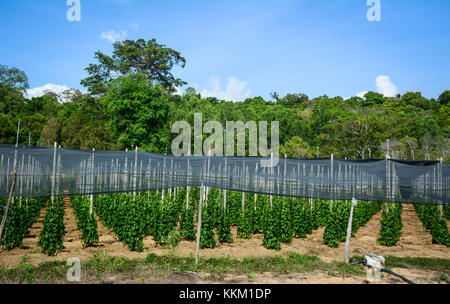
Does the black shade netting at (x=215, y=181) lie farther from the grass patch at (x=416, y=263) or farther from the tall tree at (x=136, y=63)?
the tall tree at (x=136, y=63)

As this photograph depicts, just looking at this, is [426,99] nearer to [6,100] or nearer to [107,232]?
[107,232]

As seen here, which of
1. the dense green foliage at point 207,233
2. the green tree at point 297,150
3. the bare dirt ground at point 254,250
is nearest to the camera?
the bare dirt ground at point 254,250

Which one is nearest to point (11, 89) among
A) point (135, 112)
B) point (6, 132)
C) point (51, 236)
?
point (6, 132)

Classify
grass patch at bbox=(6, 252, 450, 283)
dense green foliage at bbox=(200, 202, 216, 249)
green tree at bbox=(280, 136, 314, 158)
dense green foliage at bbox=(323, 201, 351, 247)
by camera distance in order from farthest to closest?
green tree at bbox=(280, 136, 314, 158) → dense green foliage at bbox=(323, 201, 351, 247) → dense green foliage at bbox=(200, 202, 216, 249) → grass patch at bbox=(6, 252, 450, 283)

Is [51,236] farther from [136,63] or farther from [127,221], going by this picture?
[136,63]

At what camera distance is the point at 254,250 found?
335 inches

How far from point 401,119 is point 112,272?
140 feet

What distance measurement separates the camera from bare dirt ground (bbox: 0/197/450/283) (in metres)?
6.13

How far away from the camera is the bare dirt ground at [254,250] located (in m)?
6.13

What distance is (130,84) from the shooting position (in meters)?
32.5

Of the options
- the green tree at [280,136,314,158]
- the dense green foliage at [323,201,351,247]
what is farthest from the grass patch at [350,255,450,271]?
the green tree at [280,136,314,158]

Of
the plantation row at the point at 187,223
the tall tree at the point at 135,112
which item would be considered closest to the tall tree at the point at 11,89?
the tall tree at the point at 135,112

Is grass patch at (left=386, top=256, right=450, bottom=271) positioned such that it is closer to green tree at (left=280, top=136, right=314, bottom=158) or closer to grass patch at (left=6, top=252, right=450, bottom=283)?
grass patch at (left=6, top=252, right=450, bottom=283)

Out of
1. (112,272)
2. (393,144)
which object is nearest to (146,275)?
(112,272)
